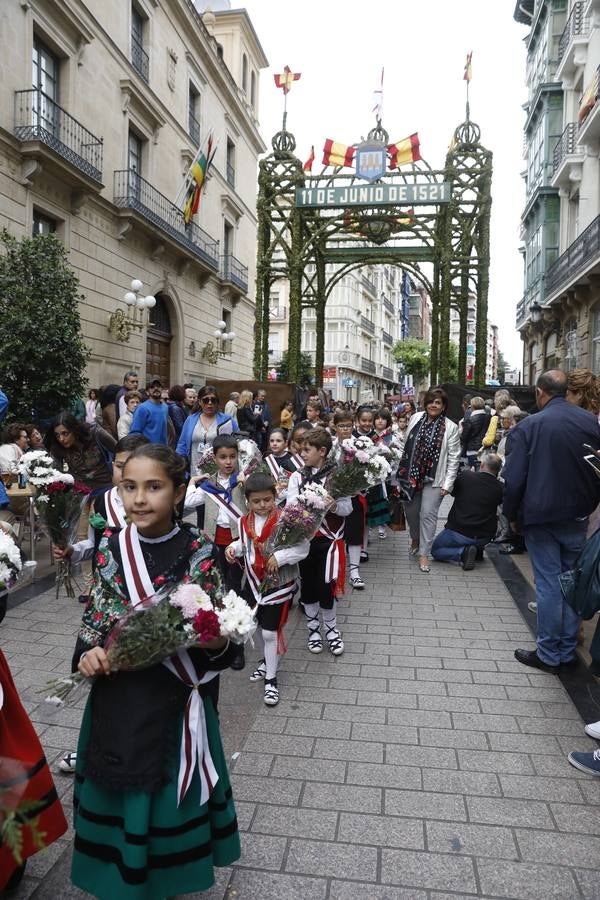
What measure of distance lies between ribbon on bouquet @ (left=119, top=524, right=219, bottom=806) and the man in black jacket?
5.77m

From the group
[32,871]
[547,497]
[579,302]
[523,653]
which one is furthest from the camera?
[579,302]

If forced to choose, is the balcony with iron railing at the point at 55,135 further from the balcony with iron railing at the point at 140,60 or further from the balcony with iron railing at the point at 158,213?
the balcony with iron railing at the point at 140,60

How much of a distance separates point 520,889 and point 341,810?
2.71 feet

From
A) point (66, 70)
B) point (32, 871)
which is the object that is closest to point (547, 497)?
point (32, 871)

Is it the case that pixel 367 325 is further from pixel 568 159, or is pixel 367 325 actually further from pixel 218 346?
pixel 568 159

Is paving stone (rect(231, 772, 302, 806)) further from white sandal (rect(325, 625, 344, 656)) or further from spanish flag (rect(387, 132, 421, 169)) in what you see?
spanish flag (rect(387, 132, 421, 169))

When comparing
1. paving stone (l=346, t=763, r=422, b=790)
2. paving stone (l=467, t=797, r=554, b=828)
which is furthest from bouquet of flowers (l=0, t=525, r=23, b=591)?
paving stone (l=467, t=797, r=554, b=828)

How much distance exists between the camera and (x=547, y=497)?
4.39 meters

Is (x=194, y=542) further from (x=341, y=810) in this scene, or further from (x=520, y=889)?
(x=520, y=889)

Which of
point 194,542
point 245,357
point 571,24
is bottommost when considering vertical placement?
point 194,542

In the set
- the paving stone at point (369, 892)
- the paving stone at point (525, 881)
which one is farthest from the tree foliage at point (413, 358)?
the paving stone at point (369, 892)

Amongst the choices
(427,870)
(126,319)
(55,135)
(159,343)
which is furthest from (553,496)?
(159,343)

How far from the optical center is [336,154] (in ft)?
45.6

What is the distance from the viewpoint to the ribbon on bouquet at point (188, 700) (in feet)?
7.14
